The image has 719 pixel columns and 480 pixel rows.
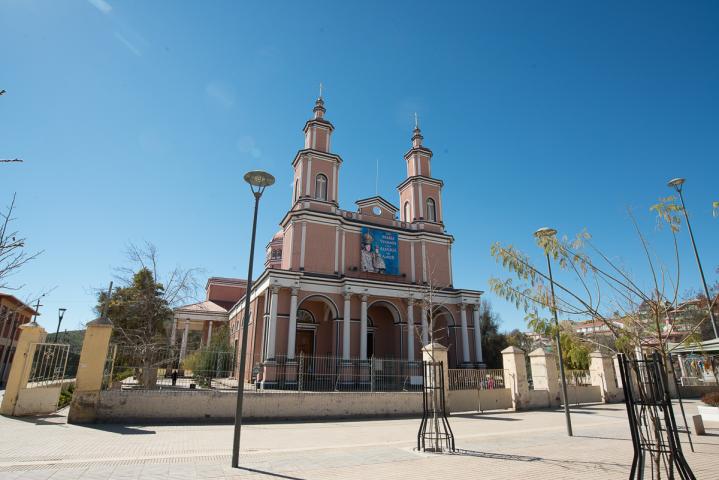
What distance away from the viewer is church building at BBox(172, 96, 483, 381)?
77.4 ft

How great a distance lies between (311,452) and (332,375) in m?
8.73

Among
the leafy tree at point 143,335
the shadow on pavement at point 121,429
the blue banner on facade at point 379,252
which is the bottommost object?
the shadow on pavement at point 121,429

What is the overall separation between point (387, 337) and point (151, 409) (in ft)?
62.1

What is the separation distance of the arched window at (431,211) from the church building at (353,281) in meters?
0.10

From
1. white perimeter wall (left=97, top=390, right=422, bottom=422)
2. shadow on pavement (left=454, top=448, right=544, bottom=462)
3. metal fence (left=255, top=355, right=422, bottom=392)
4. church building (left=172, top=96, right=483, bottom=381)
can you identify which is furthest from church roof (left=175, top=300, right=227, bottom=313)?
shadow on pavement (left=454, top=448, right=544, bottom=462)

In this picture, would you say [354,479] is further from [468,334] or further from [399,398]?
[468,334]

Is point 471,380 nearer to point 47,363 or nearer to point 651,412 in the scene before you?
point 651,412

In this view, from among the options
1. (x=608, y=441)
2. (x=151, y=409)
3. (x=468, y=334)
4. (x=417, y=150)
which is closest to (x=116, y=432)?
(x=151, y=409)

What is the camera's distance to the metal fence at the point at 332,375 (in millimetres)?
15633

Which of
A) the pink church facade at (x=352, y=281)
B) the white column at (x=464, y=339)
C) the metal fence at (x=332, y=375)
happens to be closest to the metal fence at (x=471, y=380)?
the metal fence at (x=332, y=375)

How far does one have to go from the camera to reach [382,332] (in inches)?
1122

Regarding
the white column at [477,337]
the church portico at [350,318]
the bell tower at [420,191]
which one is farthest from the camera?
the bell tower at [420,191]

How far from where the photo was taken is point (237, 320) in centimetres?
3200

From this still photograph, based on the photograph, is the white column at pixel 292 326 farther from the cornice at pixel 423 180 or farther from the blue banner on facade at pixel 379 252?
the cornice at pixel 423 180
